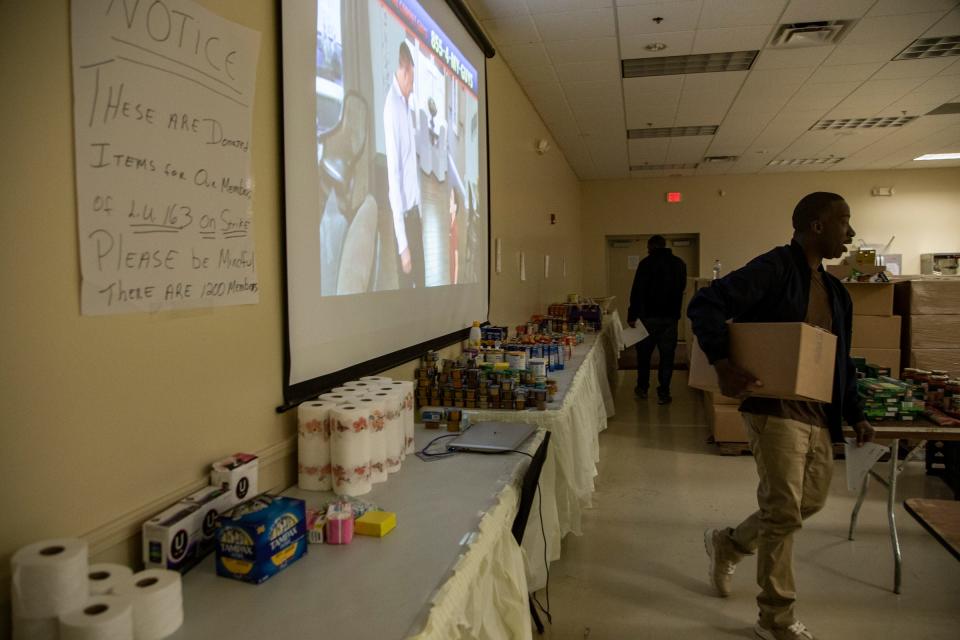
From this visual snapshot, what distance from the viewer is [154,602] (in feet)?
2.94

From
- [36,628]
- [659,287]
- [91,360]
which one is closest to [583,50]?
[659,287]

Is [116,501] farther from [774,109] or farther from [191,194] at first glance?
[774,109]

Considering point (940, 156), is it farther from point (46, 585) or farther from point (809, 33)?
point (46, 585)

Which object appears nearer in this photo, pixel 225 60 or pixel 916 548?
pixel 225 60

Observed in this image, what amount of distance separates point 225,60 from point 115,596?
1.10 meters

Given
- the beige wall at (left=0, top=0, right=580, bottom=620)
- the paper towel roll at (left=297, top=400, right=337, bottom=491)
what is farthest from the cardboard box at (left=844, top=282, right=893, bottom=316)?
the beige wall at (left=0, top=0, right=580, bottom=620)

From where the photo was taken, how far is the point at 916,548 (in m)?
2.76

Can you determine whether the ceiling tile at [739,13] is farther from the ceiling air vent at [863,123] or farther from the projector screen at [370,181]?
the ceiling air vent at [863,123]

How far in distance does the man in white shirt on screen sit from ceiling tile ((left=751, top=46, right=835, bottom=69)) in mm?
3336

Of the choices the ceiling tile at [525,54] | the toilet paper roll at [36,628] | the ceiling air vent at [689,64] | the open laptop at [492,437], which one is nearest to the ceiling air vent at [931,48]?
the ceiling air vent at [689,64]

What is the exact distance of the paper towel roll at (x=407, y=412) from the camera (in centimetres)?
178

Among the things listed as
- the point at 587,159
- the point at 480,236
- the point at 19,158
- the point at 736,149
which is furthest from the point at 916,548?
the point at 587,159

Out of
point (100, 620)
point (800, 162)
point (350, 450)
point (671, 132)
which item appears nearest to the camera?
point (100, 620)

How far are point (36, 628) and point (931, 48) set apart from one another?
585 centimetres
